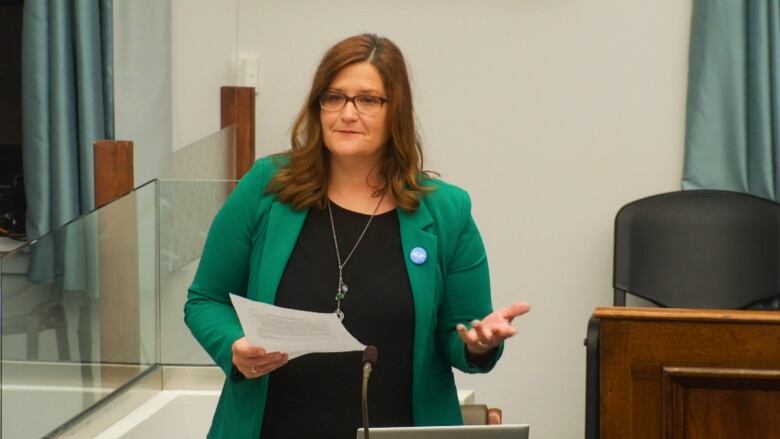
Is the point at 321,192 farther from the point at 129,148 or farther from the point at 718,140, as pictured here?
the point at 718,140

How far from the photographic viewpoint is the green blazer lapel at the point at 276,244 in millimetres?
2150

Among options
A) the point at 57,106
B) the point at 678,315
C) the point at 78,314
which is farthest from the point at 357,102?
the point at 57,106

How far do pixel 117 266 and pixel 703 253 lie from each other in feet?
6.61

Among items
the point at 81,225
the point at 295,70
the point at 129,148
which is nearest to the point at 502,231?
the point at 295,70

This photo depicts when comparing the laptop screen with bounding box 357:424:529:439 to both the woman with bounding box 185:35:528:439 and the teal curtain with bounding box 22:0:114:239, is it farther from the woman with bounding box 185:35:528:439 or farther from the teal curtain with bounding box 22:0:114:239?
the teal curtain with bounding box 22:0:114:239

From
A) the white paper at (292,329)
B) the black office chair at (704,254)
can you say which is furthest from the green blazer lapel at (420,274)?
the black office chair at (704,254)

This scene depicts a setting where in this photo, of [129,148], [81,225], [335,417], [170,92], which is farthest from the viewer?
[170,92]

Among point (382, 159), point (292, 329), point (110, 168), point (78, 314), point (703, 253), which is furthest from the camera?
point (703, 253)

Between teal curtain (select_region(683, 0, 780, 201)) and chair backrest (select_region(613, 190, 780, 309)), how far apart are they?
19 cm

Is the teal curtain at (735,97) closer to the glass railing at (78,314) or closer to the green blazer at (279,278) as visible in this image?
the glass railing at (78,314)

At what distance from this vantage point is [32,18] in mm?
4281

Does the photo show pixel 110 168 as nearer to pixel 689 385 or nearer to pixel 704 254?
pixel 704 254

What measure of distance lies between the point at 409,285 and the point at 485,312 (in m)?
0.17

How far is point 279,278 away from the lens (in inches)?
84.9
